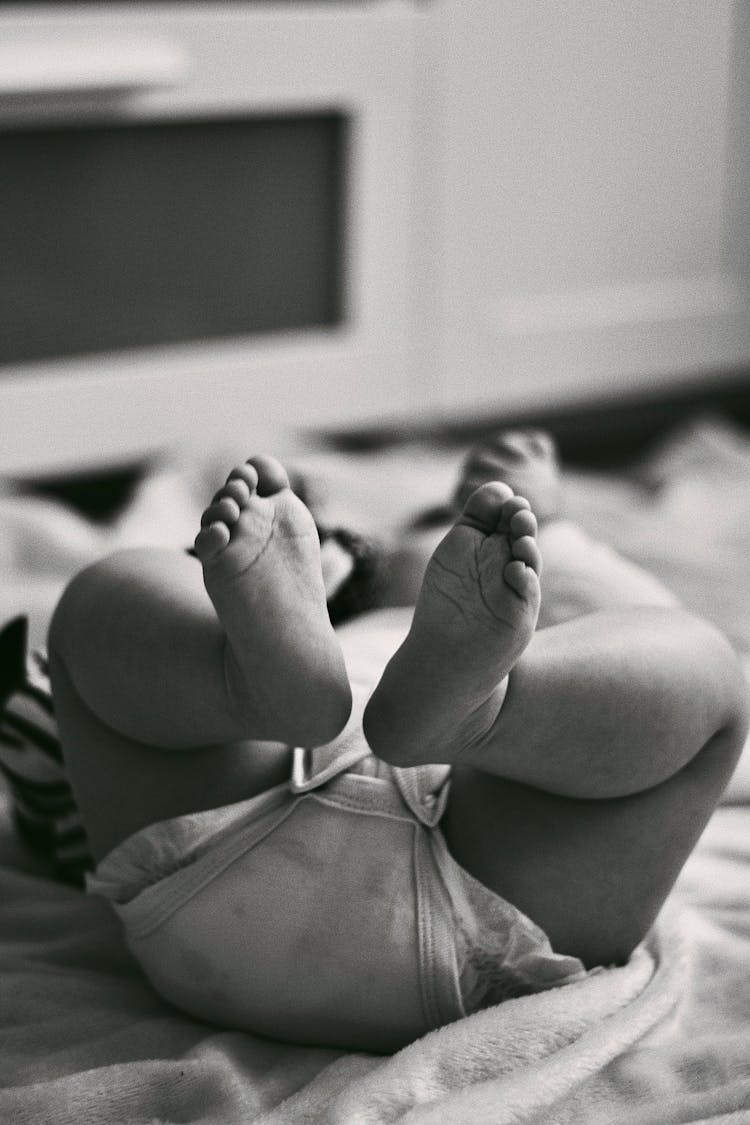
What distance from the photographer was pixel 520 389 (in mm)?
1819

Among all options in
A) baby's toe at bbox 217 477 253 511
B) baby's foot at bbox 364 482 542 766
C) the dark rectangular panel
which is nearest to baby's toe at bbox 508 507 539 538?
baby's foot at bbox 364 482 542 766

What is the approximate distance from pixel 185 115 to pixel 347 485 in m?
0.44

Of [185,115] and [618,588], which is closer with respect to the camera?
[618,588]

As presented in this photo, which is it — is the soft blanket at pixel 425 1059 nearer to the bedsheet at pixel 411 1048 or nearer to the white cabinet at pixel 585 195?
the bedsheet at pixel 411 1048

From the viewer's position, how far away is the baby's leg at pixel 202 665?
58cm

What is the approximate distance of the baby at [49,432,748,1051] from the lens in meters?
0.62

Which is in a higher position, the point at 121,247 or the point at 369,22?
the point at 369,22

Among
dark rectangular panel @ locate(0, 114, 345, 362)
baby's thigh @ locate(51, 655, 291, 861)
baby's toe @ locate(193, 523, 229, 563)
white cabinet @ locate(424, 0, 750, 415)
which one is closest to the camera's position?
baby's toe @ locate(193, 523, 229, 563)

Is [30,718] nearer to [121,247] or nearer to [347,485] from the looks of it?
[347,485]

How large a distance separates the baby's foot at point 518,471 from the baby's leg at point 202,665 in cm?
25

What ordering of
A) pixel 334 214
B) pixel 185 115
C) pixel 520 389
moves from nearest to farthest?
pixel 185 115 < pixel 334 214 < pixel 520 389

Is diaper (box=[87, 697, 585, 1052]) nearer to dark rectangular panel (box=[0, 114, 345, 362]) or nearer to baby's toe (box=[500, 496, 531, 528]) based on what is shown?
baby's toe (box=[500, 496, 531, 528])

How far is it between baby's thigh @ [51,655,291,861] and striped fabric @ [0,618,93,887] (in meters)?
0.13

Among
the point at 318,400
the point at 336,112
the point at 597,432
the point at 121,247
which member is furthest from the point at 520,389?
the point at 121,247
